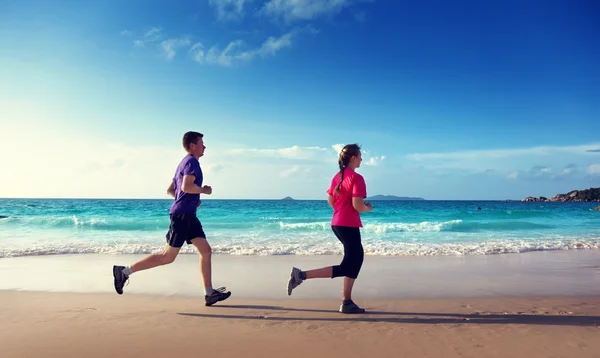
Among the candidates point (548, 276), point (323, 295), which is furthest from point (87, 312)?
point (548, 276)

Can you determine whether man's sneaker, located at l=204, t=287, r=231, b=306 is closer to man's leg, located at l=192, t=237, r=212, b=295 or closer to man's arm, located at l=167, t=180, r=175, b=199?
man's leg, located at l=192, t=237, r=212, b=295

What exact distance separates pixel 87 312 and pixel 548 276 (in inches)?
276

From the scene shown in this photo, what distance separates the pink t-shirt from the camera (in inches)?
175

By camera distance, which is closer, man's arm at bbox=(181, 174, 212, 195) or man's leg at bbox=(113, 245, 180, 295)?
man's arm at bbox=(181, 174, 212, 195)

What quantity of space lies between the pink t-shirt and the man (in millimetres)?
1400

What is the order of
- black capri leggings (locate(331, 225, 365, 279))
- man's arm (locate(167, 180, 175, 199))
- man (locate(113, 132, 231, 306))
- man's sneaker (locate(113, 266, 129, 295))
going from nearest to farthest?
black capri leggings (locate(331, 225, 365, 279))
man (locate(113, 132, 231, 306))
man's sneaker (locate(113, 266, 129, 295))
man's arm (locate(167, 180, 175, 199))

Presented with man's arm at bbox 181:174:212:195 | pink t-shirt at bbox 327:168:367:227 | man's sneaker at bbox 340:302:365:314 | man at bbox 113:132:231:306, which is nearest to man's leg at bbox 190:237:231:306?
man at bbox 113:132:231:306

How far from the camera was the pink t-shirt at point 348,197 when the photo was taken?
4455 millimetres

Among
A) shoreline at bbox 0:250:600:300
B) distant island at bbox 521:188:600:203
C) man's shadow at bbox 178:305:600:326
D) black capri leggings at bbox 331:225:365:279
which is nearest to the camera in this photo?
man's shadow at bbox 178:305:600:326

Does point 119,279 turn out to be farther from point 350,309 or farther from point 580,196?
point 580,196

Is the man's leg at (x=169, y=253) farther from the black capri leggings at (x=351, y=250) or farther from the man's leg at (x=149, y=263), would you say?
the black capri leggings at (x=351, y=250)

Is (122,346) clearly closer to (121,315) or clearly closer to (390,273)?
(121,315)

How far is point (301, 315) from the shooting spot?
4512mm

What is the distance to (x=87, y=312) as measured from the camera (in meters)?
4.61
